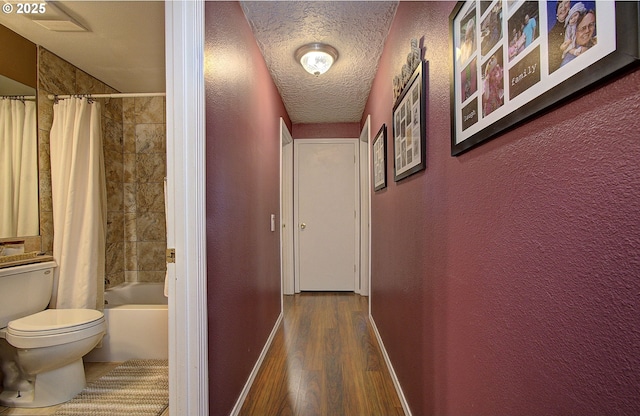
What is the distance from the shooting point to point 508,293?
65 centimetres

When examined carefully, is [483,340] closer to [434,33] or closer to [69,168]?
[434,33]

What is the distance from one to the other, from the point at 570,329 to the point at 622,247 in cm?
18

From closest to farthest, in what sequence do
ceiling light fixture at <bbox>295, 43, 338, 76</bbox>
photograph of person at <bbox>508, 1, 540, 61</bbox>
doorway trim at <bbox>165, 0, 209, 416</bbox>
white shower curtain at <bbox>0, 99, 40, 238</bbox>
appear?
1. photograph of person at <bbox>508, 1, 540, 61</bbox>
2. doorway trim at <bbox>165, 0, 209, 416</bbox>
3. white shower curtain at <bbox>0, 99, 40, 238</bbox>
4. ceiling light fixture at <bbox>295, 43, 338, 76</bbox>

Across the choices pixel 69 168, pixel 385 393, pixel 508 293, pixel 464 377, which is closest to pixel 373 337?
pixel 385 393

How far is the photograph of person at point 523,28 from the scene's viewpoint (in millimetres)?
542

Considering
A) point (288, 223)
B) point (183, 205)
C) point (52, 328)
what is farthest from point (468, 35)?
point (288, 223)

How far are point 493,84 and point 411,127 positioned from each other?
0.70m

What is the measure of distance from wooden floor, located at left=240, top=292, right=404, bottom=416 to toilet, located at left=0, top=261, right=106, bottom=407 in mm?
1101

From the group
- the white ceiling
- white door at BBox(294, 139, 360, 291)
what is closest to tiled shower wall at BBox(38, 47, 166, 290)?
the white ceiling

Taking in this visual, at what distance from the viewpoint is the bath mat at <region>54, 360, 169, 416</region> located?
161 cm

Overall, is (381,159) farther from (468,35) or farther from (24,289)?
(24,289)

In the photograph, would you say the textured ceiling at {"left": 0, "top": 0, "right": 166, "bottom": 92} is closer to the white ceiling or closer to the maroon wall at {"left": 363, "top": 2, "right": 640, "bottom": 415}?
the white ceiling

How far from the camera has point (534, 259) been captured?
22.4 inches

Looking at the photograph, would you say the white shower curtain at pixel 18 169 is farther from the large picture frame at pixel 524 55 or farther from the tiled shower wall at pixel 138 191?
the large picture frame at pixel 524 55
